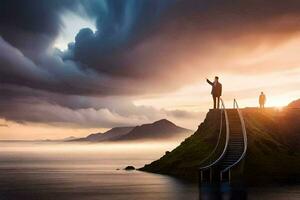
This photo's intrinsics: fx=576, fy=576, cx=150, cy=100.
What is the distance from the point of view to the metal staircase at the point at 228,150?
71.8 m

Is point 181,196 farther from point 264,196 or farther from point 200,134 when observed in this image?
point 200,134

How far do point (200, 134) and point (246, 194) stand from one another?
3534 centimetres

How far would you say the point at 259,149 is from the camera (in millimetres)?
84375

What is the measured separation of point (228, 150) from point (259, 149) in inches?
338

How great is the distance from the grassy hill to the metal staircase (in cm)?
222

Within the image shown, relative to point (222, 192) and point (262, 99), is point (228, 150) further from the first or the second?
point (262, 99)

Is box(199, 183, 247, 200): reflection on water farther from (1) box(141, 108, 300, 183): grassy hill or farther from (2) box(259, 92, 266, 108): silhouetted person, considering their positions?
(2) box(259, 92, 266, 108): silhouetted person

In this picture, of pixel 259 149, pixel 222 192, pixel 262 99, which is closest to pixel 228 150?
pixel 259 149

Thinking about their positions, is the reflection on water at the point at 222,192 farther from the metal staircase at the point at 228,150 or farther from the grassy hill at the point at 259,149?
the grassy hill at the point at 259,149

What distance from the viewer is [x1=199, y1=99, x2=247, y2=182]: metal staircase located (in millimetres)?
71812

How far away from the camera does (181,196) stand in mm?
62875

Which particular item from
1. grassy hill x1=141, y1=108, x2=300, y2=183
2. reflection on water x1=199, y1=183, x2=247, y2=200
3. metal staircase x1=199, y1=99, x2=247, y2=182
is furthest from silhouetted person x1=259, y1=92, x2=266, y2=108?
reflection on water x1=199, y1=183, x2=247, y2=200

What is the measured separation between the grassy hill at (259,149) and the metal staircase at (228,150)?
222 cm

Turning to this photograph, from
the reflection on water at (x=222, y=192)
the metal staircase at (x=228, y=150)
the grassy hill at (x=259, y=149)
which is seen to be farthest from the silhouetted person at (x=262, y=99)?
the reflection on water at (x=222, y=192)
